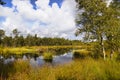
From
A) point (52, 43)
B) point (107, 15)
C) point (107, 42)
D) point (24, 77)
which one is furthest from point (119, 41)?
point (52, 43)

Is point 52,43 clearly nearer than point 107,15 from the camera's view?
No

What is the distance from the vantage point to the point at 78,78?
977 cm

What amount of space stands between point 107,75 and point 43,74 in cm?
304

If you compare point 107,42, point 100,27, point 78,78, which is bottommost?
point 78,78

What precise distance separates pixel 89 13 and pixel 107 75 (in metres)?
13.3

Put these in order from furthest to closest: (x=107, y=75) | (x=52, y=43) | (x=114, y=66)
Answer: (x=52, y=43)
(x=114, y=66)
(x=107, y=75)

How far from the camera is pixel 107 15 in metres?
21.2

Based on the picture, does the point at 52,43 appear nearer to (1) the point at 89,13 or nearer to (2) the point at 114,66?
(1) the point at 89,13

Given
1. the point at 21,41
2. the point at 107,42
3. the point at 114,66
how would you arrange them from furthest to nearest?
the point at 21,41 < the point at 107,42 < the point at 114,66

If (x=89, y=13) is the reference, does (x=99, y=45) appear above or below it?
below

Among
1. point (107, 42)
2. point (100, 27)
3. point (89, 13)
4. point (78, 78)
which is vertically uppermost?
point (89, 13)

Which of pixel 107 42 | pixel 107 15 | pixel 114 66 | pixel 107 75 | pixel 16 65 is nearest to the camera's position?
pixel 107 75

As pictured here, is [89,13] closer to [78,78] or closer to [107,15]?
[107,15]

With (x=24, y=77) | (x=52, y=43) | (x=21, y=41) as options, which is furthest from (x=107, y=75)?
(x=52, y=43)
